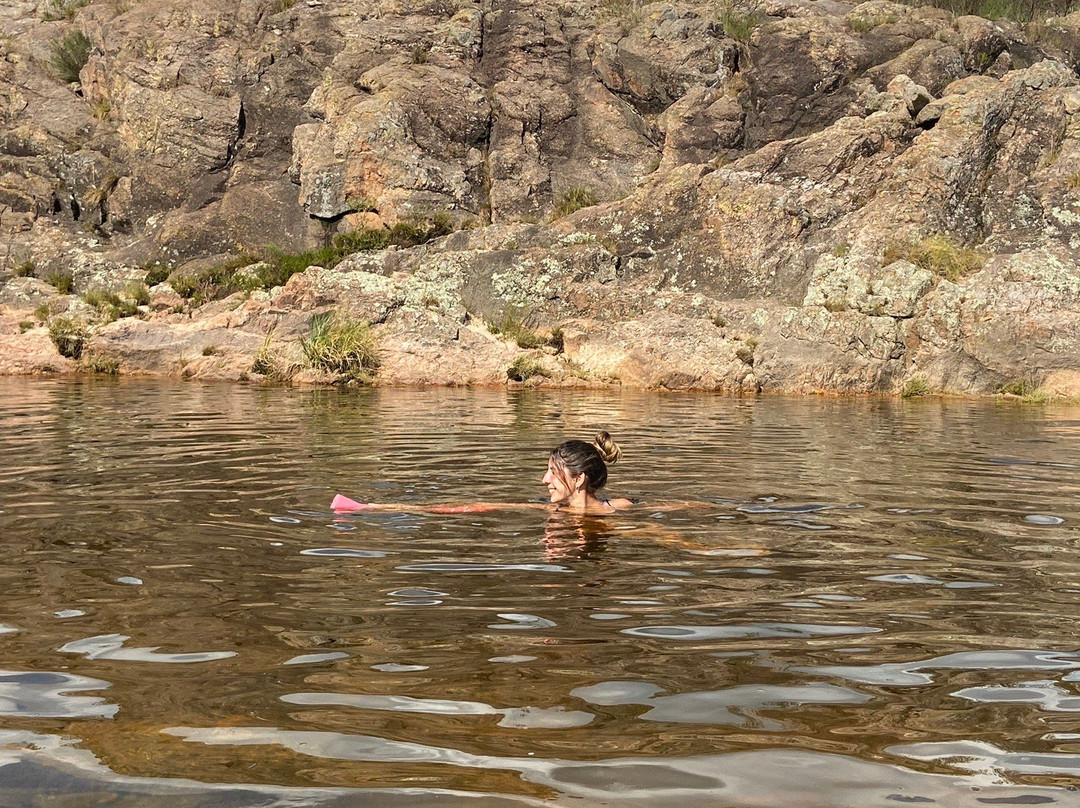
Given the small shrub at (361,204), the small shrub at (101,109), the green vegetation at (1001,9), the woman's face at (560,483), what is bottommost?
the woman's face at (560,483)

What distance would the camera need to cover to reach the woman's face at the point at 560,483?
729 cm

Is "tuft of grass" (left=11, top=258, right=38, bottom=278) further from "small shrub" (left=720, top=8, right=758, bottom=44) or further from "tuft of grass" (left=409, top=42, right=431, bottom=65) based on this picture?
"small shrub" (left=720, top=8, right=758, bottom=44)

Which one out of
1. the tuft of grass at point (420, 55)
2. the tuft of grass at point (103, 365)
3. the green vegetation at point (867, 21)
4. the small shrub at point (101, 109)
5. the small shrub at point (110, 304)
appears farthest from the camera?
the small shrub at point (101, 109)

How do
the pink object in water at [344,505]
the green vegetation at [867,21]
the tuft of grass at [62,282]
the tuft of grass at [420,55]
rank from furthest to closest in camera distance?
the tuft of grass at [420,55], the green vegetation at [867,21], the tuft of grass at [62,282], the pink object in water at [344,505]

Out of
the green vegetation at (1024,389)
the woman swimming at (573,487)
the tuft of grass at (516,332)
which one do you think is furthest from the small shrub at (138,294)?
the woman swimming at (573,487)

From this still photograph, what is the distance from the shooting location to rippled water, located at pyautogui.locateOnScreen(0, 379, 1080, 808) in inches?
104

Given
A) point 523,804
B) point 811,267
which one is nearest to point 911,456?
point 523,804

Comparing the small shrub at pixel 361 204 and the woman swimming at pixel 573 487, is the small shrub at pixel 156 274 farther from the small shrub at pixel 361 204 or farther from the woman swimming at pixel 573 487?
the woman swimming at pixel 573 487

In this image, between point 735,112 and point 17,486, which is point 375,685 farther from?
point 735,112

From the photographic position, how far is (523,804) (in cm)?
246

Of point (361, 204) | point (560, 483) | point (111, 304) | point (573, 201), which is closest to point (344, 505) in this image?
point (560, 483)

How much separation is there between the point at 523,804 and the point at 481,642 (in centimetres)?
151

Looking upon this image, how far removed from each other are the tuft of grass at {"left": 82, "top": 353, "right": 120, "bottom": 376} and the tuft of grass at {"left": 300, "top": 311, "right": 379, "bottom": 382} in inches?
161

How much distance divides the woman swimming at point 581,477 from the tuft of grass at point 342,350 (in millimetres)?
14319
